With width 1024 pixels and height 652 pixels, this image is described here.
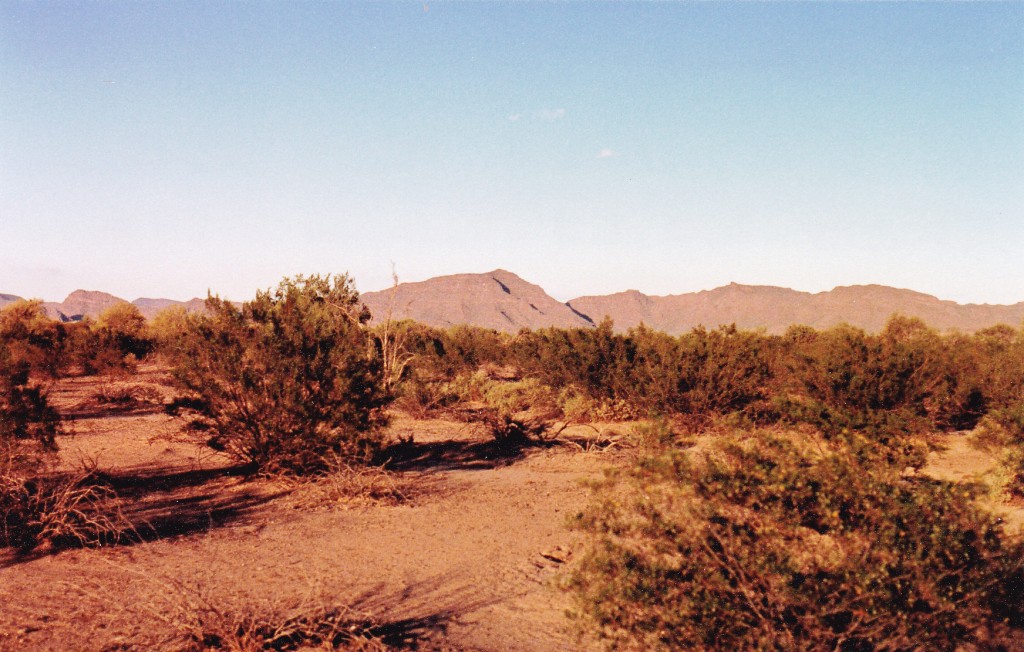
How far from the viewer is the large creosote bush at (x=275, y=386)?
9461 mm

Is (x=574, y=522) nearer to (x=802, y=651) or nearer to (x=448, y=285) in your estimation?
(x=802, y=651)

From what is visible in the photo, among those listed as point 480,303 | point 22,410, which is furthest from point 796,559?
point 480,303

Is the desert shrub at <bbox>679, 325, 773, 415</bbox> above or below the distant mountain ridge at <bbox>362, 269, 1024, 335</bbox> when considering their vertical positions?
below

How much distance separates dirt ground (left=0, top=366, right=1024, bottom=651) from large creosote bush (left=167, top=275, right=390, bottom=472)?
0.70m

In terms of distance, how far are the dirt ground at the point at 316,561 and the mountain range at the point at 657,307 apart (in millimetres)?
63109

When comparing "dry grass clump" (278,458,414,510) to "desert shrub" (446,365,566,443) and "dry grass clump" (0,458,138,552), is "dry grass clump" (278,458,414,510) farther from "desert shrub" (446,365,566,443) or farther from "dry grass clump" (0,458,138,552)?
"desert shrub" (446,365,566,443)

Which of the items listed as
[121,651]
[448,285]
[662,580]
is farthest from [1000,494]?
[448,285]

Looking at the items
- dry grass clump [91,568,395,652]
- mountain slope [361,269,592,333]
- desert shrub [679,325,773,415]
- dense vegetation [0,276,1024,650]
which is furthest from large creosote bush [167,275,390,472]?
mountain slope [361,269,592,333]

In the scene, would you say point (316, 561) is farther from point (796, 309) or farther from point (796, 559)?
point (796, 309)

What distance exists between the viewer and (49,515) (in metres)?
6.69

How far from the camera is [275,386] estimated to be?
30.9 ft

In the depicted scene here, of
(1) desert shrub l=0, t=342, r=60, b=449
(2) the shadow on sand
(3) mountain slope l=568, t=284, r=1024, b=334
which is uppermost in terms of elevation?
(3) mountain slope l=568, t=284, r=1024, b=334

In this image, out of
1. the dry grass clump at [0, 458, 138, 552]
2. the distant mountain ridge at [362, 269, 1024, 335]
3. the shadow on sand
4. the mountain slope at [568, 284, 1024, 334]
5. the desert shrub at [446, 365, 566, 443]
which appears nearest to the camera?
the dry grass clump at [0, 458, 138, 552]

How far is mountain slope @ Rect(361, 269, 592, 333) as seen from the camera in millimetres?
131750
